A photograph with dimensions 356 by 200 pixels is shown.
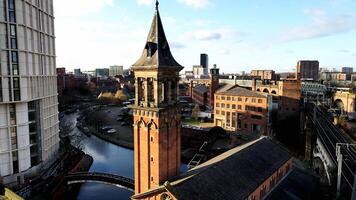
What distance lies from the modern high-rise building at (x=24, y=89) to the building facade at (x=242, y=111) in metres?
43.5

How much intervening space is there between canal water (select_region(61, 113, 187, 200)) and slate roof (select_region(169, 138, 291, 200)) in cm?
2064

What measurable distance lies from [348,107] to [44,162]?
9300cm

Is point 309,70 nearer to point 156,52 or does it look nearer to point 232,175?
point 232,175

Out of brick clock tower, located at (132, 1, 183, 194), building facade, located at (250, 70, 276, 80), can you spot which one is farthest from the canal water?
building facade, located at (250, 70, 276, 80)

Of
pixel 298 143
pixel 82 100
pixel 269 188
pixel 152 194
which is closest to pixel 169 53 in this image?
pixel 152 194

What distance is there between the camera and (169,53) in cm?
2372

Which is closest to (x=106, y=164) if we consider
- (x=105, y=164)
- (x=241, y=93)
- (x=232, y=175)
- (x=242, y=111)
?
(x=105, y=164)

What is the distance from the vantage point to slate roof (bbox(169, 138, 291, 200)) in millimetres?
19766

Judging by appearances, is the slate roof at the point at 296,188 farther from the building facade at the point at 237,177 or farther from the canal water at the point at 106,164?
the canal water at the point at 106,164

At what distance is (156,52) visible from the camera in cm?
2250

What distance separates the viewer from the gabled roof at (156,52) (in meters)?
22.3

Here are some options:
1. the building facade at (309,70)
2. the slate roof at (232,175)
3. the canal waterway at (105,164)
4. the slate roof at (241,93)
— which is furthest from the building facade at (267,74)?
the slate roof at (232,175)

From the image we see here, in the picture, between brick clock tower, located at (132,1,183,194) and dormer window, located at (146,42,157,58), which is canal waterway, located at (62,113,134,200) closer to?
brick clock tower, located at (132,1,183,194)

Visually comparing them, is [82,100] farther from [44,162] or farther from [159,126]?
[159,126]
